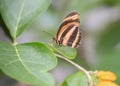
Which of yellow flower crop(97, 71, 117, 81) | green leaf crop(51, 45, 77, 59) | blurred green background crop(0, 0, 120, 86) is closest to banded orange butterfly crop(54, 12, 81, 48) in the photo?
green leaf crop(51, 45, 77, 59)

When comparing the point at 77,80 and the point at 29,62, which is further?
the point at 77,80

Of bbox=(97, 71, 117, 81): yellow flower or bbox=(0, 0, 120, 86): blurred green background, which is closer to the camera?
bbox=(97, 71, 117, 81): yellow flower

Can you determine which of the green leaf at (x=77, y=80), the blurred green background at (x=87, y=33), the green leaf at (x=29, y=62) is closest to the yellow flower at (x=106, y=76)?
the green leaf at (x=77, y=80)

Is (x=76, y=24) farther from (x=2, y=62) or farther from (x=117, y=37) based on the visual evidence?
(x=117, y=37)

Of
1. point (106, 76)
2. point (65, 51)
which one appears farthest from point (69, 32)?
point (106, 76)

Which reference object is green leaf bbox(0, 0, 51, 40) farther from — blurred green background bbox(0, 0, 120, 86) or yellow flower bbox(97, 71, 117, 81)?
blurred green background bbox(0, 0, 120, 86)

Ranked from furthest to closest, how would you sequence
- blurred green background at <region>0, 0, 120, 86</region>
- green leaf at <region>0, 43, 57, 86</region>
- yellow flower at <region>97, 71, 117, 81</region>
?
1. blurred green background at <region>0, 0, 120, 86</region>
2. yellow flower at <region>97, 71, 117, 81</region>
3. green leaf at <region>0, 43, 57, 86</region>

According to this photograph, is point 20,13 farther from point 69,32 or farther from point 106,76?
point 106,76
